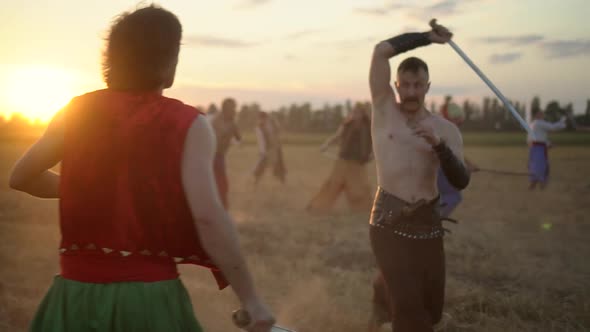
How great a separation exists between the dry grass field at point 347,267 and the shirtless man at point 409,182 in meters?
1.39

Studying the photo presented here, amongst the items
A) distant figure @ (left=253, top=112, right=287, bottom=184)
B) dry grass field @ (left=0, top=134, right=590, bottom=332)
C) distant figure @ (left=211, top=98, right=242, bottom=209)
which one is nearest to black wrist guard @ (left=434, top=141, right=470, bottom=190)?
dry grass field @ (left=0, top=134, right=590, bottom=332)

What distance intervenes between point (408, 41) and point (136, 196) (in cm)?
237

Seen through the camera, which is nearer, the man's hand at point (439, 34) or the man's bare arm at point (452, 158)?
the man's bare arm at point (452, 158)

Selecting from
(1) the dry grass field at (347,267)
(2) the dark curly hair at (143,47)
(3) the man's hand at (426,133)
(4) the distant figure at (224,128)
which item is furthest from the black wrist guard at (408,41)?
(4) the distant figure at (224,128)

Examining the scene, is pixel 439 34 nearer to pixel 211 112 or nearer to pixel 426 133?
pixel 426 133

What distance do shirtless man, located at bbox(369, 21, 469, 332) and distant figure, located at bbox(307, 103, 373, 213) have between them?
766 centimetres

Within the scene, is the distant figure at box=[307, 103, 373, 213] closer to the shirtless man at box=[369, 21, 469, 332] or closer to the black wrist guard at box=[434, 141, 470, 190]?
the shirtless man at box=[369, 21, 469, 332]

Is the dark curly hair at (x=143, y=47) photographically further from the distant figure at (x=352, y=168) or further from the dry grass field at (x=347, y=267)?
the distant figure at (x=352, y=168)

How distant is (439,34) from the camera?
12.6 ft

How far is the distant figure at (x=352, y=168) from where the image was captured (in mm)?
11734

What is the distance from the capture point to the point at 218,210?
1764 mm

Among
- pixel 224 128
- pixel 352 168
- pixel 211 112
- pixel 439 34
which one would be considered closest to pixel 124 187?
pixel 439 34

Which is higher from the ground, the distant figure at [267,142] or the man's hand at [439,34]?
the man's hand at [439,34]

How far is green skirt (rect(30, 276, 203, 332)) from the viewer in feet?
5.98
